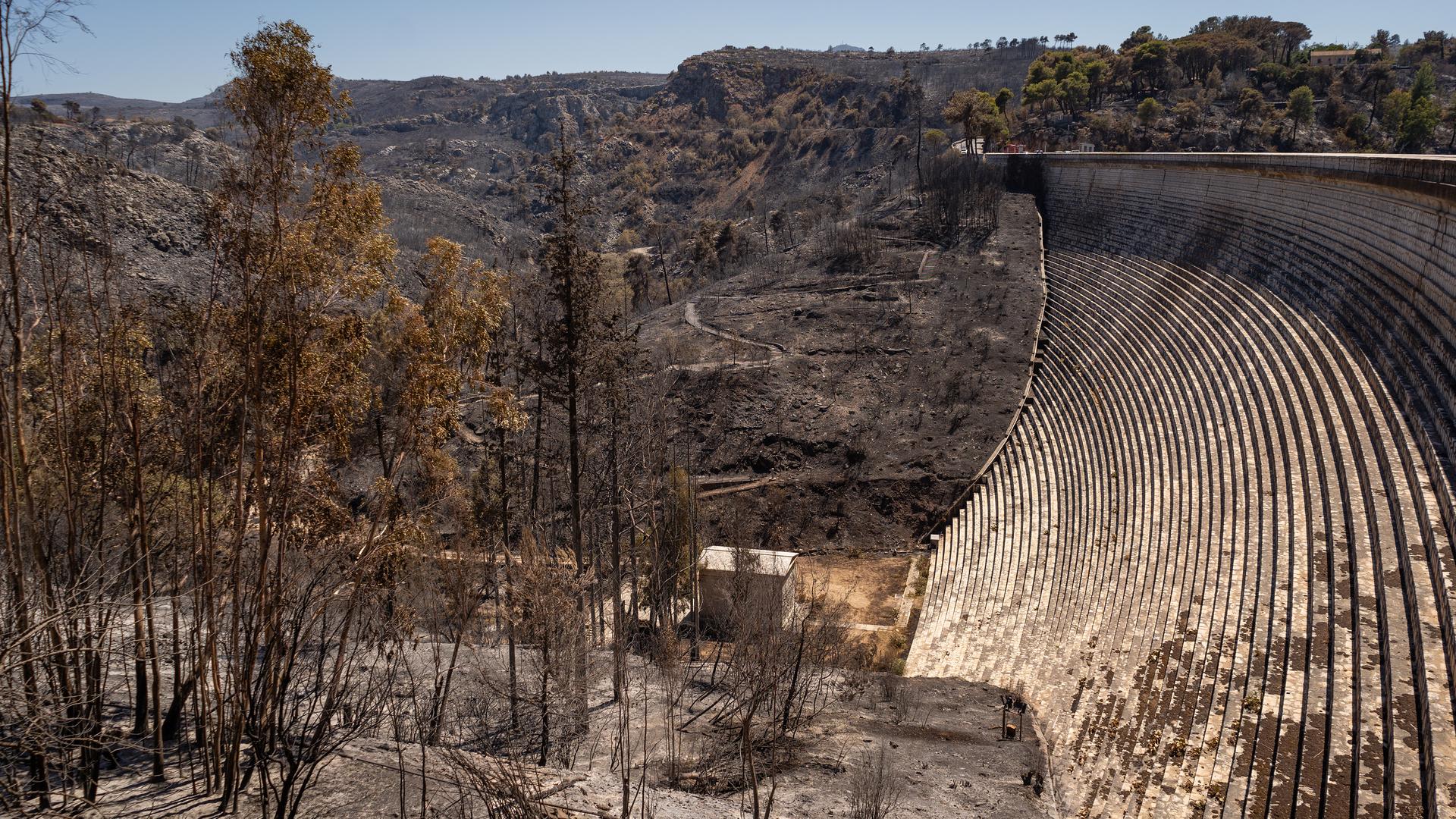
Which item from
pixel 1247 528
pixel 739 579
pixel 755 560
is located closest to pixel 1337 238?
pixel 1247 528

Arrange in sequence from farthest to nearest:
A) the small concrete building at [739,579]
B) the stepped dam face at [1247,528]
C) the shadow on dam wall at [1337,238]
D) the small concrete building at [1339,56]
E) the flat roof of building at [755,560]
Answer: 1. the small concrete building at [1339,56]
2. the flat roof of building at [755,560]
3. the small concrete building at [739,579]
4. the shadow on dam wall at [1337,238]
5. the stepped dam face at [1247,528]

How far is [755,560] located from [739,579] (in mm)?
1453

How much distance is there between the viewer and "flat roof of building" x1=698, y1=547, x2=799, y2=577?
19.3 metres

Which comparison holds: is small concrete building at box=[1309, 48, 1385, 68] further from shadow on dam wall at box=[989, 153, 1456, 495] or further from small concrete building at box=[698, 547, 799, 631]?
small concrete building at box=[698, 547, 799, 631]

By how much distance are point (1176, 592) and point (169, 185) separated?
52220mm

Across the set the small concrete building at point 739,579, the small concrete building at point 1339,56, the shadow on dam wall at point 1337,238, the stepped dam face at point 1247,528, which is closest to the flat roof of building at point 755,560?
the small concrete building at point 739,579

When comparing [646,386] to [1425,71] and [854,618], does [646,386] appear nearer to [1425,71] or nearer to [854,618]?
[854,618]

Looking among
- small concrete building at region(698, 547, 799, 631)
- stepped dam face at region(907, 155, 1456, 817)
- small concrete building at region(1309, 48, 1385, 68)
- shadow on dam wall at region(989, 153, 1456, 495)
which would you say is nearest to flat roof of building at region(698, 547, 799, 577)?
small concrete building at region(698, 547, 799, 631)

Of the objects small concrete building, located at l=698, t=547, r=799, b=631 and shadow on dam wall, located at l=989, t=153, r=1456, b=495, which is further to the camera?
small concrete building, located at l=698, t=547, r=799, b=631

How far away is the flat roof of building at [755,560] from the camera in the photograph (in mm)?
19297

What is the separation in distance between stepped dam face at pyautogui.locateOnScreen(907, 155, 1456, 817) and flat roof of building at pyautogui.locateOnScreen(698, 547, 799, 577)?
3295 millimetres

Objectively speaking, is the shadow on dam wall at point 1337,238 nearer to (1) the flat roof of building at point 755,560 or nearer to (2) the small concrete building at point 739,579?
(2) the small concrete building at point 739,579

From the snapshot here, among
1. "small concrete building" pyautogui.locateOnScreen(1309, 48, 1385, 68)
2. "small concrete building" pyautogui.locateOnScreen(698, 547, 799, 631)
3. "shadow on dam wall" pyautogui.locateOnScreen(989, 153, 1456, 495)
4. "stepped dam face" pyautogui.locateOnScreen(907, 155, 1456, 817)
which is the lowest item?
"small concrete building" pyautogui.locateOnScreen(698, 547, 799, 631)

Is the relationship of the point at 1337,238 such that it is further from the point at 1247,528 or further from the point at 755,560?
the point at 755,560
